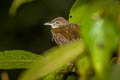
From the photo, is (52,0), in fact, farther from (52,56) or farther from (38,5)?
(52,56)

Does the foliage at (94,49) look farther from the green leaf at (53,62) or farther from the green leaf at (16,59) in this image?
the green leaf at (16,59)

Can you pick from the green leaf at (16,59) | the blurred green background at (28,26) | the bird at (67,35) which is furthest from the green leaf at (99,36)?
the blurred green background at (28,26)

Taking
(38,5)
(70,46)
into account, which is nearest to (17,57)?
(70,46)

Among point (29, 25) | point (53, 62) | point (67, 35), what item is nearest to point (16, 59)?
point (53, 62)

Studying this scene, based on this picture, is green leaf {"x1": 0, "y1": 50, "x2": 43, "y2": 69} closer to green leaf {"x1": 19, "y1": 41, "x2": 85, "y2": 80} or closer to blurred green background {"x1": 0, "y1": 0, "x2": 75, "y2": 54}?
green leaf {"x1": 19, "y1": 41, "x2": 85, "y2": 80}

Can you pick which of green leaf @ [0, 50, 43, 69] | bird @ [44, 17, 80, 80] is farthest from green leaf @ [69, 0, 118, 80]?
green leaf @ [0, 50, 43, 69]
